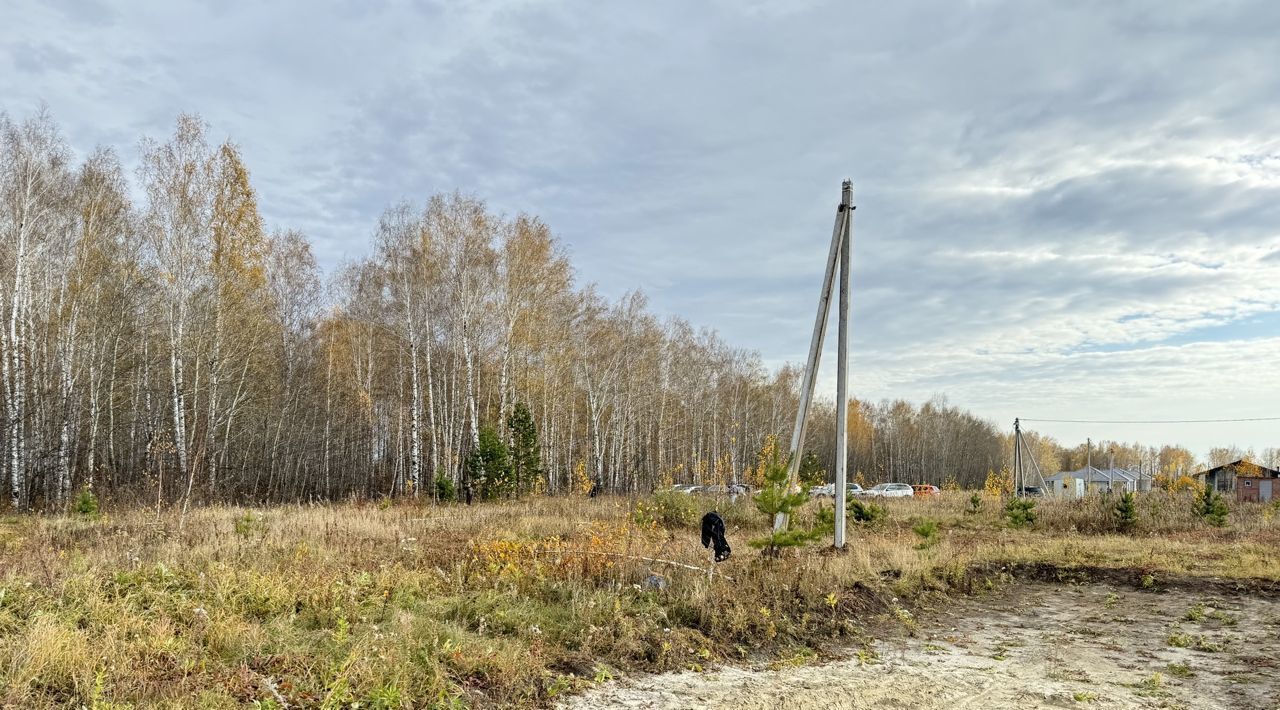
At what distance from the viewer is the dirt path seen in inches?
217

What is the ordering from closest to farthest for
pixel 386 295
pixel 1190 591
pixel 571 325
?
1. pixel 1190 591
2. pixel 386 295
3. pixel 571 325

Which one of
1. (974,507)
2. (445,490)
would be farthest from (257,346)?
(974,507)

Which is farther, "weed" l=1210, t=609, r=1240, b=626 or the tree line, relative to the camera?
the tree line

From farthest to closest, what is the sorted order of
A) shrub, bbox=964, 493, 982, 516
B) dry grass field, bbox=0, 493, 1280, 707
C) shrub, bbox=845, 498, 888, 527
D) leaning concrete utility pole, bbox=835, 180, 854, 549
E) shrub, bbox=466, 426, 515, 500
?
shrub, bbox=466, 426, 515, 500 < shrub, bbox=964, 493, 982, 516 < shrub, bbox=845, 498, 888, 527 < leaning concrete utility pole, bbox=835, 180, 854, 549 < dry grass field, bbox=0, 493, 1280, 707

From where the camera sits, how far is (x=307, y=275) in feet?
100

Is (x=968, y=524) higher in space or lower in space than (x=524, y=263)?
lower

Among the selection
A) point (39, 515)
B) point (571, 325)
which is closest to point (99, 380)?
point (39, 515)

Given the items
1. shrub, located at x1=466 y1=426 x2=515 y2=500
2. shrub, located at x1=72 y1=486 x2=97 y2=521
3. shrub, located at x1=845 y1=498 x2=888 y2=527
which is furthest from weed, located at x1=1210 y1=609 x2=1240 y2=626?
shrub, located at x1=72 y1=486 x2=97 y2=521

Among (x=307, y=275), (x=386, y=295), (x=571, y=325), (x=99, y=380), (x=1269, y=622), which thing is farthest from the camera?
(x=571, y=325)

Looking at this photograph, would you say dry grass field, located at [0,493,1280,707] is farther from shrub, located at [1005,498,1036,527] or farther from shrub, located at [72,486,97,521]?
shrub, located at [1005,498,1036,527]

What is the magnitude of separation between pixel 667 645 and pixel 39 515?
14802mm

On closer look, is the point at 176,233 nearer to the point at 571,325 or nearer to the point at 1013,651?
the point at 571,325

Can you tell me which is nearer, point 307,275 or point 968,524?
point 968,524

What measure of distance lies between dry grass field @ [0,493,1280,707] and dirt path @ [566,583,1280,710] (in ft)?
1.36
